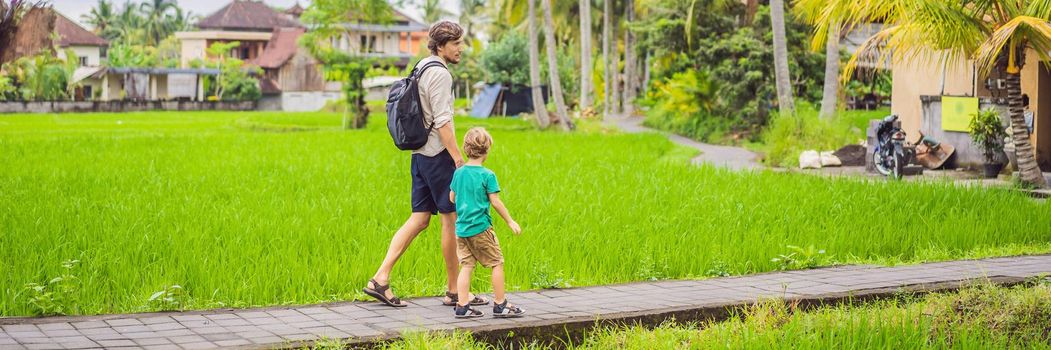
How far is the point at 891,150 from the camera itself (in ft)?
53.8

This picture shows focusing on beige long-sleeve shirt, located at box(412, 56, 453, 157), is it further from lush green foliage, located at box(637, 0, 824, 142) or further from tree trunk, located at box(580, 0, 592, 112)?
tree trunk, located at box(580, 0, 592, 112)

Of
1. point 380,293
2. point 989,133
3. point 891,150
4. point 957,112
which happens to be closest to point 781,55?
point 957,112

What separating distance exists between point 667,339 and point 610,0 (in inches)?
1627

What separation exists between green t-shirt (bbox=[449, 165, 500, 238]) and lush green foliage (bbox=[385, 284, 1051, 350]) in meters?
0.72

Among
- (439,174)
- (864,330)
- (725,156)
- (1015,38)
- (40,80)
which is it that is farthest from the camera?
(40,80)

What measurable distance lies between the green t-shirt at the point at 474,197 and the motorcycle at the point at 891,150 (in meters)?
10.5

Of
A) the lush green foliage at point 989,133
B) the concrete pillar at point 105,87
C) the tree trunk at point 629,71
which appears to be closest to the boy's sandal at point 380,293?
the lush green foliage at point 989,133

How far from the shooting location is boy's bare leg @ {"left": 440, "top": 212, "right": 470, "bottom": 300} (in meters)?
6.58

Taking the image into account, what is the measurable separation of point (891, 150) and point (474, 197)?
11.2m

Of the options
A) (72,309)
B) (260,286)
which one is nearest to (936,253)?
(260,286)

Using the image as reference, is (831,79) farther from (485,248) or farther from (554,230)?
(485,248)

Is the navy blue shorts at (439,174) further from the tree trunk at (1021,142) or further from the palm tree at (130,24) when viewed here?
Answer: the palm tree at (130,24)

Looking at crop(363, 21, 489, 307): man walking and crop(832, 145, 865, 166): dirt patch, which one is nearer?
crop(363, 21, 489, 307): man walking

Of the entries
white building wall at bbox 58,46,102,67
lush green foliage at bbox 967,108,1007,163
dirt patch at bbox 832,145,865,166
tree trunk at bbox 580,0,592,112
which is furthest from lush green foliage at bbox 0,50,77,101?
lush green foliage at bbox 967,108,1007,163
